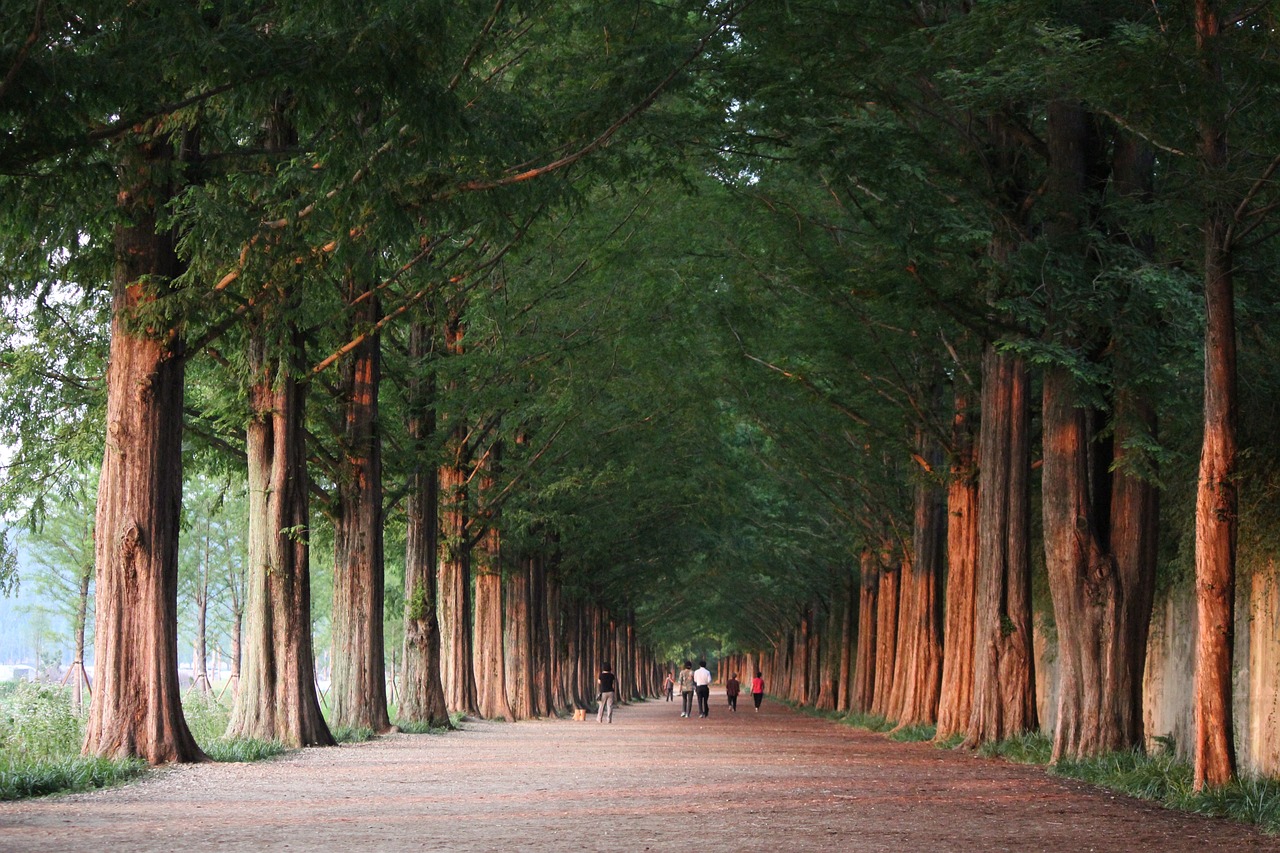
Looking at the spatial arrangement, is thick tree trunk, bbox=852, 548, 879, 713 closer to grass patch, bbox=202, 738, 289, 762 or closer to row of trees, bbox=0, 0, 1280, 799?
row of trees, bbox=0, 0, 1280, 799

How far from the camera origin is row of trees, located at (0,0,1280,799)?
12.4 metres

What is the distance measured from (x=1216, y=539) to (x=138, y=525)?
433 inches

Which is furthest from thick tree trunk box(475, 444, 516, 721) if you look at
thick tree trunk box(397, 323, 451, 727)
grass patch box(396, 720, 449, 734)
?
grass patch box(396, 720, 449, 734)

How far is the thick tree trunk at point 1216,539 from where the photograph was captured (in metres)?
12.5

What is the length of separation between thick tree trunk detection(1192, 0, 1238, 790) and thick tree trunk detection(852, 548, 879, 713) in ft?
92.2

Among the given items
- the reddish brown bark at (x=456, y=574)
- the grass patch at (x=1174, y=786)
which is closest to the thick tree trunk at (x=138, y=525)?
the grass patch at (x=1174, y=786)

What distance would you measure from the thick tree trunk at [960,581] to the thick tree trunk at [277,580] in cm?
1038

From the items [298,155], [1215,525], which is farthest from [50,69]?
A: [1215,525]

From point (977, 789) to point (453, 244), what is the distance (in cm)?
1210

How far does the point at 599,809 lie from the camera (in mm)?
12359

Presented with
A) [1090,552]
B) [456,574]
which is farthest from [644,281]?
[456,574]

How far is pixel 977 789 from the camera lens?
1499 cm

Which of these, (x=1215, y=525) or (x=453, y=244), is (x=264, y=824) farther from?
(x=453, y=244)

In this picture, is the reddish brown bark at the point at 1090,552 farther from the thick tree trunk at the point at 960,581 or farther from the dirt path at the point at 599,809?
the thick tree trunk at the point at 960,581
